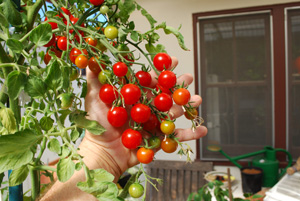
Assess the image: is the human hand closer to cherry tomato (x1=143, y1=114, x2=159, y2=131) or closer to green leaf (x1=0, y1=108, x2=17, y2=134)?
cherry tomato (x1=143, y1=114, x2=159, y2=131)

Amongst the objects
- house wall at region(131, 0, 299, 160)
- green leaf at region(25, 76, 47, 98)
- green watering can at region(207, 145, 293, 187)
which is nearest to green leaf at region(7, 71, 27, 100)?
green leaf at region(25, 76, 47, 98)

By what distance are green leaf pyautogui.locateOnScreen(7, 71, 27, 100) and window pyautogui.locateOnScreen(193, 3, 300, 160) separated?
2.98 metres

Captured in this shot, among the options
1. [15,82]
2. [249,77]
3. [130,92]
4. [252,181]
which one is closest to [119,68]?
[130,92]

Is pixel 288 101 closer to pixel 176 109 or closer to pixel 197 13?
pixel 197 13

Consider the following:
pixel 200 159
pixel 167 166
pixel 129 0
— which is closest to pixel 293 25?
pixel 200 159

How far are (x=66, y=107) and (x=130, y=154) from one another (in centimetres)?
36

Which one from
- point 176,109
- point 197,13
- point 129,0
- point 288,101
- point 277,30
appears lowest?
point 288,101

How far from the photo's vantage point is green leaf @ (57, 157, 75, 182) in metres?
0.27

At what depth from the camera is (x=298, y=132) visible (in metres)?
2.98

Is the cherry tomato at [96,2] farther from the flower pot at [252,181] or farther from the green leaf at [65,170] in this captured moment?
the flower pot at [252,181]

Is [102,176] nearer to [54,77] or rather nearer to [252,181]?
[54,77]

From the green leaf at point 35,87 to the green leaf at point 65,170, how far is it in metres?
0.07

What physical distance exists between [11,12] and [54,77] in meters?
0.09

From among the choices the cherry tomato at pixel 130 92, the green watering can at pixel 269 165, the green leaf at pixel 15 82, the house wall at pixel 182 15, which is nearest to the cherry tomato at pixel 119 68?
the cherry tomato at pixel 130 92
